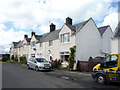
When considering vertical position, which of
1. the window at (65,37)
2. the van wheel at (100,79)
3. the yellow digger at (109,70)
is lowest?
the van wheel at (100,79)

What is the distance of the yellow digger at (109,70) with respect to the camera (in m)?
7.66

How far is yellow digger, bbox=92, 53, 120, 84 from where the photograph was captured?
7.66 m

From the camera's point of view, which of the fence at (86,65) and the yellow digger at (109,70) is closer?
the yellow digger at (109,70)

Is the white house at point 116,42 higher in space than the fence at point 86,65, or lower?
higher

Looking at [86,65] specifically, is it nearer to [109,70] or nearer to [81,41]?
[81,41]

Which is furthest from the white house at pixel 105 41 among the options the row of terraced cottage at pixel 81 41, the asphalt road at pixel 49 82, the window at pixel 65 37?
the asphalt road at pixel 49 82

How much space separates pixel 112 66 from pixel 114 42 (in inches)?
247

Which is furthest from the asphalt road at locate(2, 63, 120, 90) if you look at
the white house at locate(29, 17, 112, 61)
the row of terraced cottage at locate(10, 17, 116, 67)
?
the white house at locate(29, 17, 112, 61)

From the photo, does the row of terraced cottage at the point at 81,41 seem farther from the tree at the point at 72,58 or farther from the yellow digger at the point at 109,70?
the yellow digger at the point at 109,70

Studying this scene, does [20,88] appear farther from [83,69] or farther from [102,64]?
[83,69]

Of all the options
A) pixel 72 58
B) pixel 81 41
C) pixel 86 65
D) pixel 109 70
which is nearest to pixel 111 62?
pixel 109 70

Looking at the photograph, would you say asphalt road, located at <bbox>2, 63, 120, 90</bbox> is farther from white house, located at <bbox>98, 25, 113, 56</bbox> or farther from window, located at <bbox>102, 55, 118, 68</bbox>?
white house, located at <bbox>98, 25, 113, 56</bbox>

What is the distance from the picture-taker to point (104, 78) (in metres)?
8.34

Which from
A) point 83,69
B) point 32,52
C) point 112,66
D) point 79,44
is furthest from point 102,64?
point 32,52
